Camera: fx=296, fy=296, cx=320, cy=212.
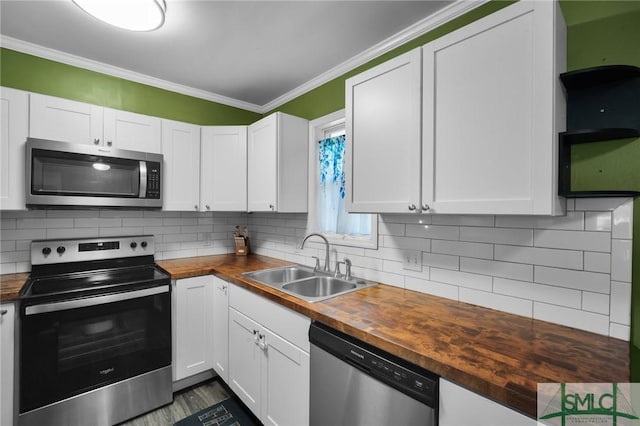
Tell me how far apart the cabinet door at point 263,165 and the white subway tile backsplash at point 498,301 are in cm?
156

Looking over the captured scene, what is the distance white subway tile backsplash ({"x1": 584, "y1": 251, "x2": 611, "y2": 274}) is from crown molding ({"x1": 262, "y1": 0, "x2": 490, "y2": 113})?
1.35 m

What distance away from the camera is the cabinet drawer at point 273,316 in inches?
61.8

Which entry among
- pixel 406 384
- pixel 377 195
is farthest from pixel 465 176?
→ pixel 406 384

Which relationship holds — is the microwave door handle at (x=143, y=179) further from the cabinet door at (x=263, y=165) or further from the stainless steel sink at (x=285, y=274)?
the stainless steel sink at (x=285, y=274)

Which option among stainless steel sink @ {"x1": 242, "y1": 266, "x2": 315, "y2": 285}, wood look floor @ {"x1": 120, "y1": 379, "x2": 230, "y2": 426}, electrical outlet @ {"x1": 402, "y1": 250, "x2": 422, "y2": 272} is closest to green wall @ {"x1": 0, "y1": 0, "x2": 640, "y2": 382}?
electrical outlet @ {"x1": 402, "y1": 250, "x2": 422, "y2": 272}

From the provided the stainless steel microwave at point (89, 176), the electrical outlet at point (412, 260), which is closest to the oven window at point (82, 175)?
the stainless steel microwave at point (89, 176)

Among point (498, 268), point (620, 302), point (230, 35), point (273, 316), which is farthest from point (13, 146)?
point (620, 302)

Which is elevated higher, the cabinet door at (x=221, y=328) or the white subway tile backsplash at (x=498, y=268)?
the white subway tile backsplash at (x=498, y=268)

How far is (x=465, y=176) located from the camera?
4.23 feet

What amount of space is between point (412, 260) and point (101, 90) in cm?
281

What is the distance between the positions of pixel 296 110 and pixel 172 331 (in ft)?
7.21

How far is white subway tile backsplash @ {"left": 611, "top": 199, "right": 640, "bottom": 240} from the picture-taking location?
1.12 meters

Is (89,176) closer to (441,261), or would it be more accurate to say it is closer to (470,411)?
(441,261)

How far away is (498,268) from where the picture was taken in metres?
1.49
